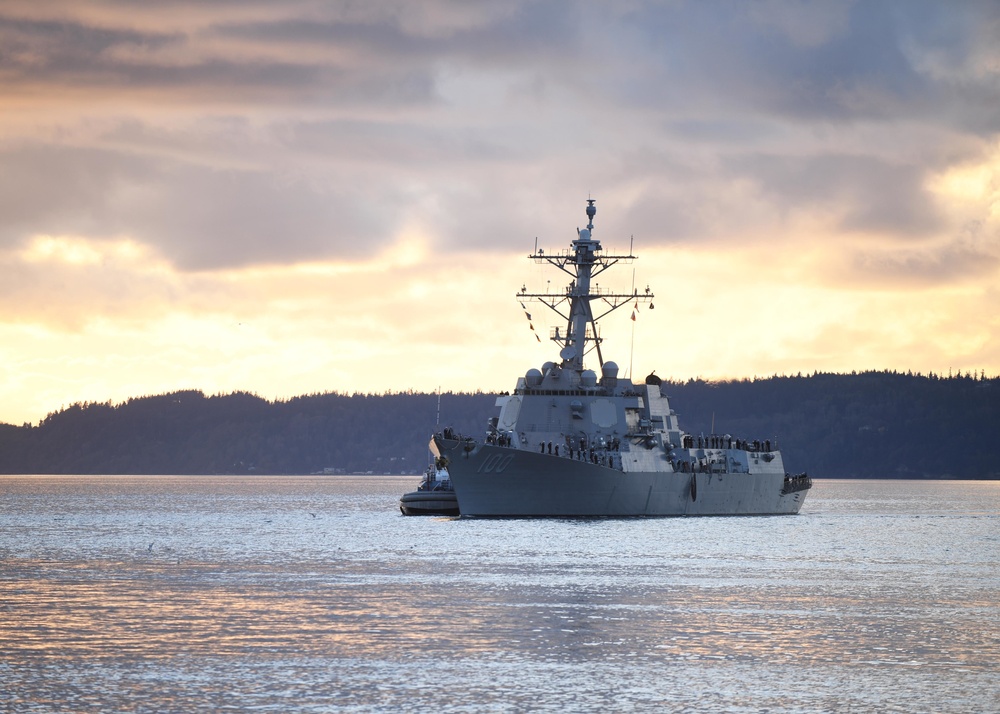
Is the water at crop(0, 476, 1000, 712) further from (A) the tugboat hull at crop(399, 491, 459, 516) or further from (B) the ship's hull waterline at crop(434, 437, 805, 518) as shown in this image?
(A) the tugboat hull at crop(399, 491, 459, 516)

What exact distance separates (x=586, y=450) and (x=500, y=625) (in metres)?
35.0

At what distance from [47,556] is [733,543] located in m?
28.0

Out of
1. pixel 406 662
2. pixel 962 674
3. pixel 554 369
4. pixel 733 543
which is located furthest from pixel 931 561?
pixel 406 662

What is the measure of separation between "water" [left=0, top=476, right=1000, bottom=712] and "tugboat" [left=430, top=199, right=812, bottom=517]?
10.5 ft

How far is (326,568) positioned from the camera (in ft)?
157

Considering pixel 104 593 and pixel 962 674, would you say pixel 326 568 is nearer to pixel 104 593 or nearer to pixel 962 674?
pixel 104 593

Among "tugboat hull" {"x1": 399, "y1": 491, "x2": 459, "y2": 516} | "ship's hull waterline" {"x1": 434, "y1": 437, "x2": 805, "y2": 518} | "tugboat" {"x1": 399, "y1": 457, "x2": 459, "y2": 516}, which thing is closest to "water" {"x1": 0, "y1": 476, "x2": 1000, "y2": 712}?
"ship's hull waterline" {"x1": 434, "y1": 437, "x2": 805, "y2": 518}

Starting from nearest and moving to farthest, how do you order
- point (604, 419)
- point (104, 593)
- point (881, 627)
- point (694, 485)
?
point (881, 627) < point (104, 593) < point (604, 419) < point (694, 485)

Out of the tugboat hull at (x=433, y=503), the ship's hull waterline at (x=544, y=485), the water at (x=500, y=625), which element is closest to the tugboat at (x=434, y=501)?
the tugboat hull at (x=433, y=503)

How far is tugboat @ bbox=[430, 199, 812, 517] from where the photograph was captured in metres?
64.8

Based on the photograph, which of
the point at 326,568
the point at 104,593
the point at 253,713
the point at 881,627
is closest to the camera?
the point at 253,713

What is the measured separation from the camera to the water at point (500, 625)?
2438 cm

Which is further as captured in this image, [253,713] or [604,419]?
[604,419]

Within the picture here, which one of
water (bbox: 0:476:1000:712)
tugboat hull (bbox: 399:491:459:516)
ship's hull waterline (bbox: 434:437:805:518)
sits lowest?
water (bbox: 0:476:1000:712)
